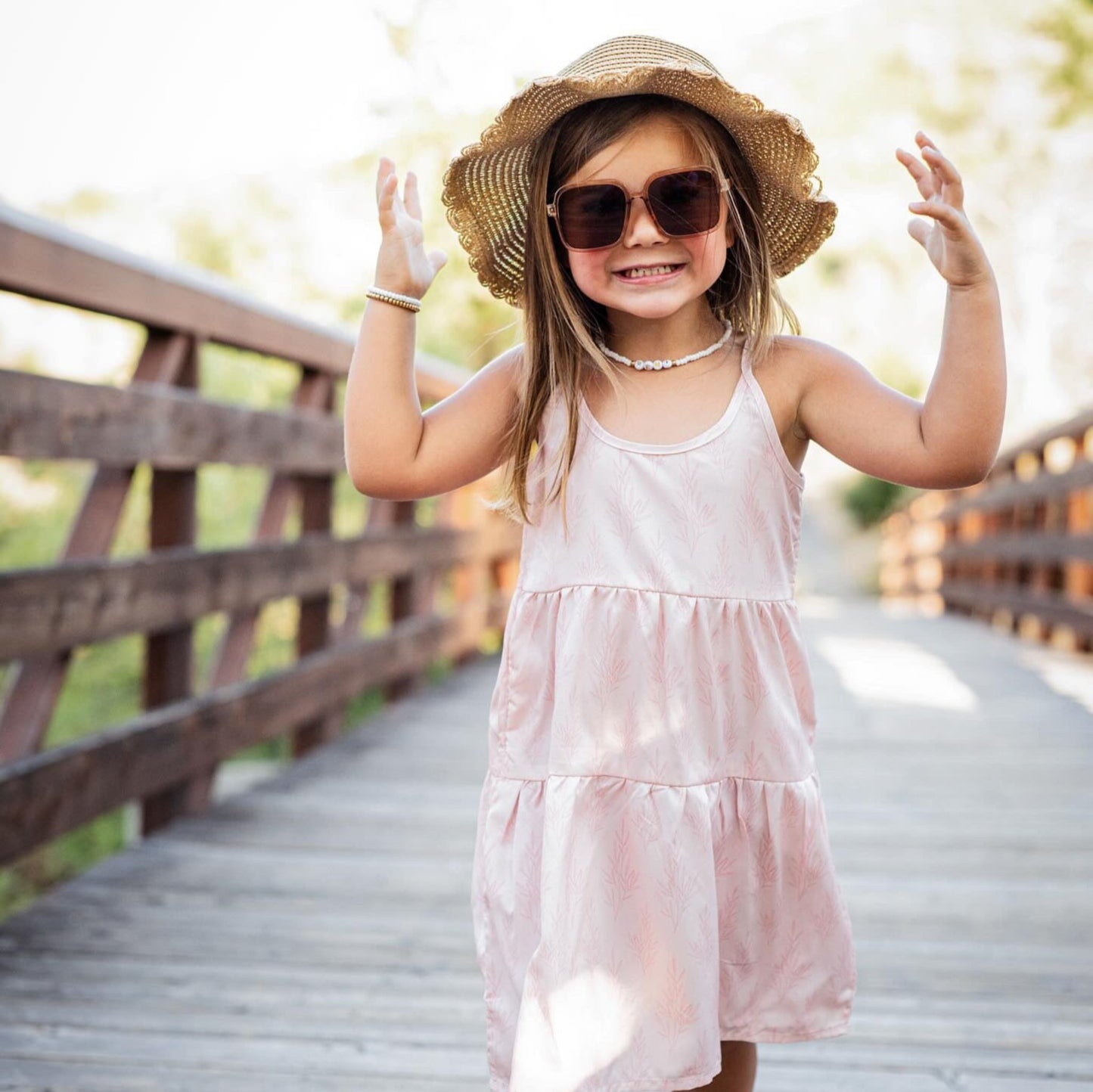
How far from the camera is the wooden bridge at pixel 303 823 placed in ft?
6.26

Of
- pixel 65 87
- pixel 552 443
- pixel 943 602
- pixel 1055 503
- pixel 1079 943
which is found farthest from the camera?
pixel 65 87

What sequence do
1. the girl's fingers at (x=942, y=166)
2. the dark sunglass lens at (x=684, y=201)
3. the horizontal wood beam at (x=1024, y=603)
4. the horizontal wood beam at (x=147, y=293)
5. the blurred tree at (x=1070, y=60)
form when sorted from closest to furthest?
the girl's fingers at (x=942, y=166) → the dark sunglass lens at (x=684, y=201) → the horizontal wood beam at (x=147, y=293) → the horizontal wood beam at (x=1024, y=603) → the blurred tree at (x=1070, y=60)

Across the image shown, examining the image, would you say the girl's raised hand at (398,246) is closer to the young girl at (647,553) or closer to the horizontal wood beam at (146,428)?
the young girl at (647,553)

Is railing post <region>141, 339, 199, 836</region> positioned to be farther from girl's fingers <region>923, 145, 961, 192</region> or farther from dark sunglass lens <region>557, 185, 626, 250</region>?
girl's fingers <region>923, 145, 961, 192</region>

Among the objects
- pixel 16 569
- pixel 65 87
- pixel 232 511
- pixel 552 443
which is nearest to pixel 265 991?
pixel 16 569

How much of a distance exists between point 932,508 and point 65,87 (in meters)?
20.5

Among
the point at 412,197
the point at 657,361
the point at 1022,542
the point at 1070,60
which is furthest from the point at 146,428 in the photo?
the point at 1070,60

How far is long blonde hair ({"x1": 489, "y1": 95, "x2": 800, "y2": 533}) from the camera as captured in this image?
1.40 metres

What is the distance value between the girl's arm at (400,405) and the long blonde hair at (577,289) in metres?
0.05

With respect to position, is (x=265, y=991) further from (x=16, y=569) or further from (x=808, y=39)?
(x=808, y=39)

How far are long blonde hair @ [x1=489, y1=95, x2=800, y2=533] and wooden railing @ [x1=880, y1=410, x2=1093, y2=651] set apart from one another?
111 inches

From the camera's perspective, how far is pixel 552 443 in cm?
142

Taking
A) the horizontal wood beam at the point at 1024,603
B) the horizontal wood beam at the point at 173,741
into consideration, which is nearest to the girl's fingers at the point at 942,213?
the horizontal wood beam at the point at 173,741

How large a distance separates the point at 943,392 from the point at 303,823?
2235mm
